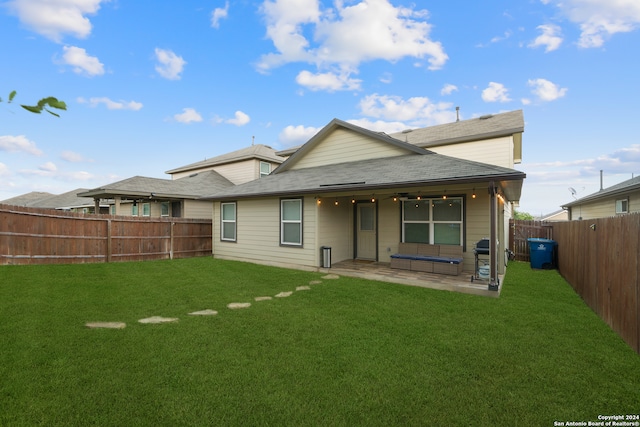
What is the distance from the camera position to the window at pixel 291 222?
10039 mm

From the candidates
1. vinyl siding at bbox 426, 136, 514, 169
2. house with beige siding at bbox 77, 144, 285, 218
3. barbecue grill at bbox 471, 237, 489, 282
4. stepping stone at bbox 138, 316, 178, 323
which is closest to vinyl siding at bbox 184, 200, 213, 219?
house with beige siding at bbox 77, 144, 285, 218

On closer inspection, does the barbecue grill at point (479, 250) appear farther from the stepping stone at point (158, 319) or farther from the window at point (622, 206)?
the window at point (622, 206)

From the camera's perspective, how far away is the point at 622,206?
1349 centimetres

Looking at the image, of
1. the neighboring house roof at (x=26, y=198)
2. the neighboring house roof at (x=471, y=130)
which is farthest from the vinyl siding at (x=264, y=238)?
the neighboring house roof at (x=26, y=198)

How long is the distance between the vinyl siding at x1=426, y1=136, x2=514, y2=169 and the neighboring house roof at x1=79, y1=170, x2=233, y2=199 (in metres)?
14.3

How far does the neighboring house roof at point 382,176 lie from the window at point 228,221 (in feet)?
2.32

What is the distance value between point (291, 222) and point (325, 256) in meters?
1.86

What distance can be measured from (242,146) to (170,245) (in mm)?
14576

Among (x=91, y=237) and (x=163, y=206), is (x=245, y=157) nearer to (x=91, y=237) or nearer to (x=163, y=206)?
(x=163, y=206)

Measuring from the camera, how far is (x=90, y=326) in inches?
176

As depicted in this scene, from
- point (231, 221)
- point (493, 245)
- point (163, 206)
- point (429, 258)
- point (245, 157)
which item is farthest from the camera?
point (245, 157)

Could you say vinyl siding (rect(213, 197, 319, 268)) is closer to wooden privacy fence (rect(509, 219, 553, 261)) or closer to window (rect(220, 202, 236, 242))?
window (rect(220, 202, 236, 242))

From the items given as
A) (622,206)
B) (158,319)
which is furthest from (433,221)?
(622,206)

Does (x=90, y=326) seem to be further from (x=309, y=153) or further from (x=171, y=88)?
(x=171, y=88)
